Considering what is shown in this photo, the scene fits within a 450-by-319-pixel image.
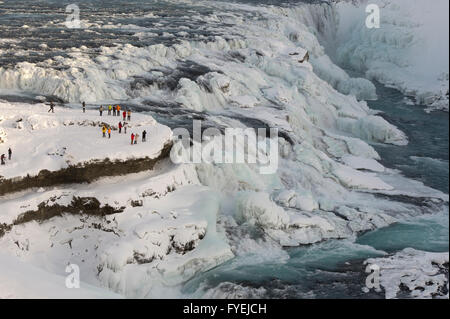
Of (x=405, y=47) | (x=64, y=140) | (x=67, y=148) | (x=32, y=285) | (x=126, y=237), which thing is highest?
(x=405, y=47)

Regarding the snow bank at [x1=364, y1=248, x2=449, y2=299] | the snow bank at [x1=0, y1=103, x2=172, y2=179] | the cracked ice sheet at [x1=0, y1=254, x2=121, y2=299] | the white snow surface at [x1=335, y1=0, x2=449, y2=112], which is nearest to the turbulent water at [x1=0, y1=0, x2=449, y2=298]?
the snow bank at [x1=364, y1=248, x2=449, y2=299]

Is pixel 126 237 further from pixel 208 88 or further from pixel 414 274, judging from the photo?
pixel 208 88

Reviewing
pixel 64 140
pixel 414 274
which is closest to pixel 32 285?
pixel 64 140

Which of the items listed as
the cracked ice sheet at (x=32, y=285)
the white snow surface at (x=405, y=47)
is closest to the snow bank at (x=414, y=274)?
the cracked ice sheet at (x=32, y=285)

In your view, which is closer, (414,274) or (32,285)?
(32,285)

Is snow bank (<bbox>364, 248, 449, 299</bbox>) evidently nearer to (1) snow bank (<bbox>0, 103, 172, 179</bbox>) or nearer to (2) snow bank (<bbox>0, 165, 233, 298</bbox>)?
(2) snow bank (<bbox>0, 165, 233, 298</bbox>)

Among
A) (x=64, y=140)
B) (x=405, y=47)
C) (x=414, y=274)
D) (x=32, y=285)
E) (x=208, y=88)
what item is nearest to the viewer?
(x=32, y=285)

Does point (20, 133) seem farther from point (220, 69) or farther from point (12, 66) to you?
point (220, 69)

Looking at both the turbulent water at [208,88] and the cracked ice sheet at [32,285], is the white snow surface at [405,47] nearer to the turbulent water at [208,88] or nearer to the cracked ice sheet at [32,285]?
the turbulent water at [208,88]
